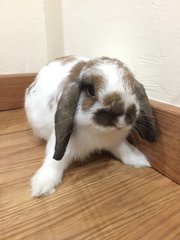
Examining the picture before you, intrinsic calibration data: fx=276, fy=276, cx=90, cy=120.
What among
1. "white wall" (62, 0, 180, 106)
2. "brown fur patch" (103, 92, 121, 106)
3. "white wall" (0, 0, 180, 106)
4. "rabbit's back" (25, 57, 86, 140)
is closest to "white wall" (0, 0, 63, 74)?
"white wall" (0, 0, 180, 106)

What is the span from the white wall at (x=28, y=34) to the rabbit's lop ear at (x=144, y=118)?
0.82m

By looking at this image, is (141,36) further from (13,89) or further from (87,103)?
(13,89)

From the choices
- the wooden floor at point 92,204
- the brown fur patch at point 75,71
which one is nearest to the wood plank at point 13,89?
the wooden floor at point 92,204

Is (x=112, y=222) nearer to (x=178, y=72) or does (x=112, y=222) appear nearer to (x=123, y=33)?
(x=178, y=72)

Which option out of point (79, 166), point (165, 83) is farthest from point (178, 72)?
point (79, 166)

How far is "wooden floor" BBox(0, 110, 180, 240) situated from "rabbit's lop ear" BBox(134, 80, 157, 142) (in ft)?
0.45

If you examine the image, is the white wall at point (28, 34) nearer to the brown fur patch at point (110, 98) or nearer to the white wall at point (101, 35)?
the white wall at point (101, 35)

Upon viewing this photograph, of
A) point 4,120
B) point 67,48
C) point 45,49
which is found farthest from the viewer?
point 45,49

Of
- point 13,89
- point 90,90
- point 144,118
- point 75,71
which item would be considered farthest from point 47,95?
point 13,89

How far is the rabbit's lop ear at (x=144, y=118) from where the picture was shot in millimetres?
875

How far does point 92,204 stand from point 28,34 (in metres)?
1.12

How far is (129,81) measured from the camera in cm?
80

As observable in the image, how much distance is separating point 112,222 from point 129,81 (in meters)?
0.39

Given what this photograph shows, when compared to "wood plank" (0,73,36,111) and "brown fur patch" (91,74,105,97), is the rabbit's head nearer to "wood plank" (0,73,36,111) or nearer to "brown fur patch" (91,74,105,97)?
"brown fur patch" (91,74,105,97)
